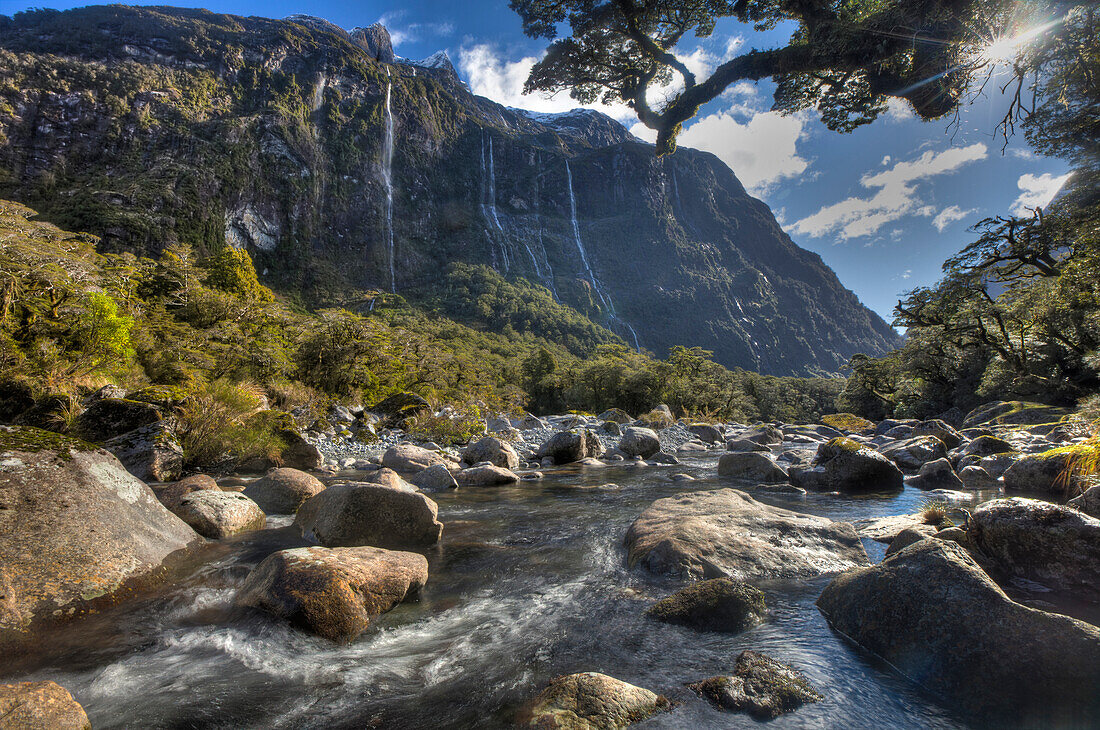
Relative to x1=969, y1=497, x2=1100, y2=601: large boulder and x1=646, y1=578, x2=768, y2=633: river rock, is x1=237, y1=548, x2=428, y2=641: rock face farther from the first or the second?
x1=969, y1=497, x2=1100, y2=601: large boulder

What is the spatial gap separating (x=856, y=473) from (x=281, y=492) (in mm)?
11596

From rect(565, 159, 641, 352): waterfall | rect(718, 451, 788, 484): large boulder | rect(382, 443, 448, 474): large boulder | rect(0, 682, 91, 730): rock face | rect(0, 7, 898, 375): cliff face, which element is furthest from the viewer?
rect(565, 159, 641, 352): waterfall

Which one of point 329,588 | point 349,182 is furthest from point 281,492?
point 349,182

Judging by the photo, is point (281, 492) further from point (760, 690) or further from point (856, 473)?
point (856, 473)

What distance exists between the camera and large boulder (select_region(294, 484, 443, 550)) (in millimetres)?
5688

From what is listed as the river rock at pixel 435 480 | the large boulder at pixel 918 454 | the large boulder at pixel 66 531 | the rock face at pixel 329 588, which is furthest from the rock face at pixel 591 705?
the large boulder at pixel 918 454

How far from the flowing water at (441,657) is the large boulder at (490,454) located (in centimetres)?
829

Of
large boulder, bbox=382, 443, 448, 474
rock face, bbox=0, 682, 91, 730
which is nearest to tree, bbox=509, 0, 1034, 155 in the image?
large boulder, bbox=382, 443, 448, 474

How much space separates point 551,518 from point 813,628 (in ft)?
14.8

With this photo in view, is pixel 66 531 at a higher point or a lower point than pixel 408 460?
higher

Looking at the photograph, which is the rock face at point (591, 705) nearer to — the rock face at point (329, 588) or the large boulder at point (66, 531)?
the rock face at point (329, 588)

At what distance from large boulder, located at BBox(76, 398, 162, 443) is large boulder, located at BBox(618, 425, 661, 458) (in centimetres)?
1390

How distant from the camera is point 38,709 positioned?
6.75 ft

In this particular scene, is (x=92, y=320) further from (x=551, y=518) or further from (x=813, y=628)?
(x=813, y=628)
